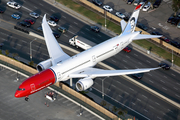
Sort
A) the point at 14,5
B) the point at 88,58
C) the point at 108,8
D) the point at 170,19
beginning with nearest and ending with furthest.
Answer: the point at 88,58 < the point at 14,5 < the point at 170,19 < the point at 108,8

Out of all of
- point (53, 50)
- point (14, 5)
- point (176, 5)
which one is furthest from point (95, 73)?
point (14, 5)

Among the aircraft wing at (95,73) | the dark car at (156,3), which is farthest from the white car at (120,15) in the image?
the aircraft wing at (95,73)

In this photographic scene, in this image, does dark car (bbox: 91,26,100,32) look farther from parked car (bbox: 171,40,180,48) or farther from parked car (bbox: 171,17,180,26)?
parked car (bbox: 171,17,180,26)

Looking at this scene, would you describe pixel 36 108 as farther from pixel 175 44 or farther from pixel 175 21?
pixel 175 21

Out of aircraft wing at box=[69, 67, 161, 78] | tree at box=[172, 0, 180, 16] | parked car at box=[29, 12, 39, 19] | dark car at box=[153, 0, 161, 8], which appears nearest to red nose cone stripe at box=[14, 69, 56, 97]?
aircraft wing at box=[69, 67, 161, 78]

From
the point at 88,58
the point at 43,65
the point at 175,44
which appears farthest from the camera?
the point at 175,44


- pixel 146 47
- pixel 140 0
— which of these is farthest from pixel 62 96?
pixel 140 0
